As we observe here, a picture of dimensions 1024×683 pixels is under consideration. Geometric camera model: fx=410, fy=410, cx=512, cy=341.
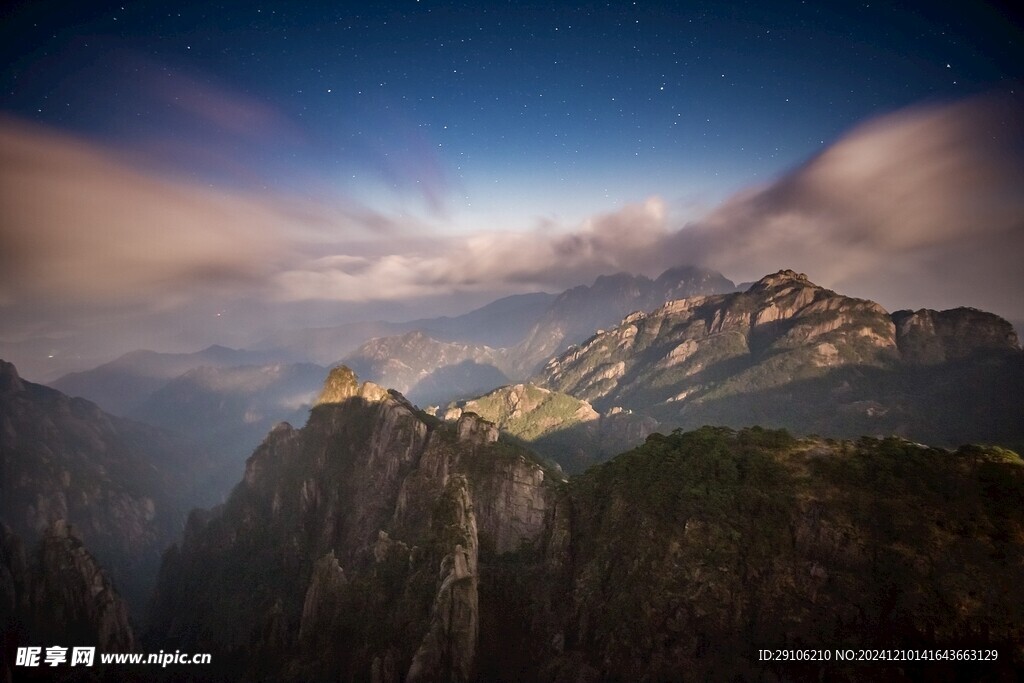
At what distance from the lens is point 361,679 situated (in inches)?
2795

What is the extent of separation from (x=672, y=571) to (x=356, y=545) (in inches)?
3497

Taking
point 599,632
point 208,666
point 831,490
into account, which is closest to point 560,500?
point 599,632

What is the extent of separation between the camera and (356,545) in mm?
114562

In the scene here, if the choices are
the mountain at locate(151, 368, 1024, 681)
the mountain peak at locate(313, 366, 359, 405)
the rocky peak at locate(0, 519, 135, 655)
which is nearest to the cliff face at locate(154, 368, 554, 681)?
the mountain at locate(151, 368, 1024, 681)

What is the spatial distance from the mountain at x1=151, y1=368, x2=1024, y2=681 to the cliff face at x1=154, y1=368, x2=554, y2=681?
0.52 metres

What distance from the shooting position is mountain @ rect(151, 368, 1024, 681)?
49.5m

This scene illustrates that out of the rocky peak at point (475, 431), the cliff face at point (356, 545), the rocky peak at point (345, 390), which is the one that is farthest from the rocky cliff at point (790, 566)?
the rocky peak at point (345, 390)

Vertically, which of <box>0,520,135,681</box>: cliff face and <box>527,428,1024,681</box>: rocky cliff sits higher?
<box>527,428,1024,681</box>: rocky cliff

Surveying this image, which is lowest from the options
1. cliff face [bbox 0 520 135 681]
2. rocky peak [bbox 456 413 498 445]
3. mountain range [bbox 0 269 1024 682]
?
cliff face [bbox 0 520 135 681]

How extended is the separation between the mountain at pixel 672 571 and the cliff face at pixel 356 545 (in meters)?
0.52

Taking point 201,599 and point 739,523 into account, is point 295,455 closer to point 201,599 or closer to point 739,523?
point 201,599

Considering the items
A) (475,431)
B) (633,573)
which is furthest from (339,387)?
(633,573)

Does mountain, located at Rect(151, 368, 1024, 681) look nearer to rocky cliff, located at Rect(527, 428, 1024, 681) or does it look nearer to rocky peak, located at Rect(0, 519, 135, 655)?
rocky cliff, located at Rect(527, 428, 1024, 681)

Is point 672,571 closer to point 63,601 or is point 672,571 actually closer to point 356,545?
point 356,545
